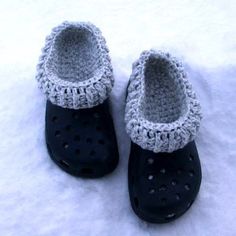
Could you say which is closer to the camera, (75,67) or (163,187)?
(163,187)

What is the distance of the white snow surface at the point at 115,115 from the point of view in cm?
87

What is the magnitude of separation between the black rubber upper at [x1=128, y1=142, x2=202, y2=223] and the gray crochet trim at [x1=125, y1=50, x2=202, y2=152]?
45 millimetres

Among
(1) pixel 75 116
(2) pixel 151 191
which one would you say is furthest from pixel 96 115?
(2) pixel 151 191

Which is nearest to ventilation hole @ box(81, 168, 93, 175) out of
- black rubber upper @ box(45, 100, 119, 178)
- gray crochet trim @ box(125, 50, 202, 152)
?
black rubber upper @ box(45, 100, 119, 178)

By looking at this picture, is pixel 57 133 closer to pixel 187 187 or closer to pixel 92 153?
pixel 92 153

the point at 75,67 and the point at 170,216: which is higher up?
the point at 75,67

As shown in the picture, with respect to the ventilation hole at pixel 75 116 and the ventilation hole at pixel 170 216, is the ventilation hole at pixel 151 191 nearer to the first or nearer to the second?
the ventilation hole at pixel 170 216

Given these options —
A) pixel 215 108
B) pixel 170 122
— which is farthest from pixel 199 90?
pixel 170 122

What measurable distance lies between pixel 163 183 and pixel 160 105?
0.15 m

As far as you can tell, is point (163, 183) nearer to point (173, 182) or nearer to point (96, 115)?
point (173, 182)

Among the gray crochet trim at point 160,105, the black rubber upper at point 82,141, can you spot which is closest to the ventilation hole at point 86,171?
the black rubber upper at point 82,141

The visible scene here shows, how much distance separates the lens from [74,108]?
87cm

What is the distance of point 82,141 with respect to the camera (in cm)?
89

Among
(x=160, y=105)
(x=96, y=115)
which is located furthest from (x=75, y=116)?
(x=160, y=105)
